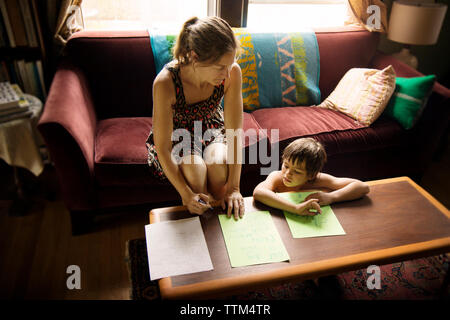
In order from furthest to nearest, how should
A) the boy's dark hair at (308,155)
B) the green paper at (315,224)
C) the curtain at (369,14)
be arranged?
the curtain at (369,14)
the boy's dark hair at (308,155)
the green paper at (315,224)

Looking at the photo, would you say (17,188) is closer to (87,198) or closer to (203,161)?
(87,198)

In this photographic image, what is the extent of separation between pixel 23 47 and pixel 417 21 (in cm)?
239

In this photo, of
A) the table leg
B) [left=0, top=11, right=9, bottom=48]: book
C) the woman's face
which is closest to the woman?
the woman's face

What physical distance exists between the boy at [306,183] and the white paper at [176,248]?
287 mm

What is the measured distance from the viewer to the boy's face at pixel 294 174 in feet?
4.31

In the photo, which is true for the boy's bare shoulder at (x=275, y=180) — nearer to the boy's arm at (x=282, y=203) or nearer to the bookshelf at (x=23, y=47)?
the boy's arm at (x=282, y=203)

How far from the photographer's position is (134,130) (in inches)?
70.6

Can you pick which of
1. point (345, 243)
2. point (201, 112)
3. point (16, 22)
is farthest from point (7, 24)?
point (345, 243)

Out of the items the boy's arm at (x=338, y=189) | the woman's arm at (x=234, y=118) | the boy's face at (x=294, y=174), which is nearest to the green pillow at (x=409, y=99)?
the boy's arm at (x=338, y=189)

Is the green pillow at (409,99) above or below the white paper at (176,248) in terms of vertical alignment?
above

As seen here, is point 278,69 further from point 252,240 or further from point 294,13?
point 252,240

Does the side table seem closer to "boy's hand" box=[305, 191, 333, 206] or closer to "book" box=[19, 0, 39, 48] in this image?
"book" box=[19, 0, 39, 48]

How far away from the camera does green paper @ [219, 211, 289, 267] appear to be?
106 cm

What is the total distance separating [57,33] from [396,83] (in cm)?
192
